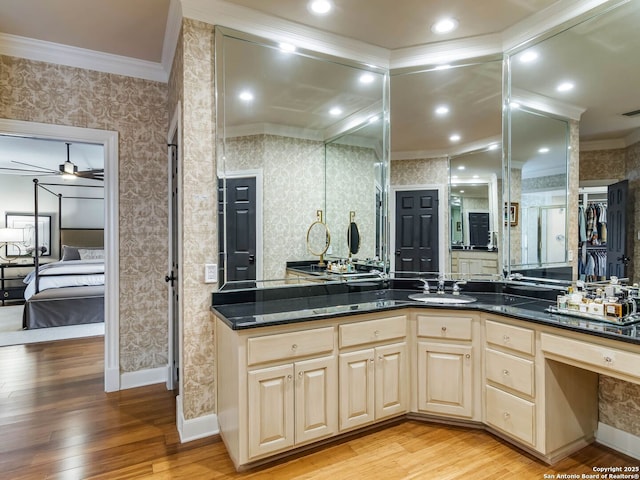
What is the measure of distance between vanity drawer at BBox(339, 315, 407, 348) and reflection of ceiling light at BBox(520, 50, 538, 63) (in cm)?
205

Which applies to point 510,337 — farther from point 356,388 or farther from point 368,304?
point 356,388

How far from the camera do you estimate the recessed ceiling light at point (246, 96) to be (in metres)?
2.49

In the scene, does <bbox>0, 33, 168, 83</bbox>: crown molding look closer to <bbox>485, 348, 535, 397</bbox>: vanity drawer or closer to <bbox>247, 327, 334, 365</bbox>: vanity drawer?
<bbox>247, 327, 334, 365</bbox>: vanity drawer

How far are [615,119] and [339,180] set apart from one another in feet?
6.06

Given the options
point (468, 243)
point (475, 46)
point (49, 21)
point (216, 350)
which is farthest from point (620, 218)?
point (49, 21)

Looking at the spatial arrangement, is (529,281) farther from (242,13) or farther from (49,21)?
(49,21)

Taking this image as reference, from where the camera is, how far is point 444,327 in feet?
7.86

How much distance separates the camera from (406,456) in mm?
2111

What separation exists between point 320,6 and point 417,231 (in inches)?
71.9

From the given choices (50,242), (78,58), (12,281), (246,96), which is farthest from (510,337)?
(50,242)

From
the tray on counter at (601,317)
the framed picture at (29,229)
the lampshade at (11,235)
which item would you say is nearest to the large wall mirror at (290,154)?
the tray on counter at (601,317)

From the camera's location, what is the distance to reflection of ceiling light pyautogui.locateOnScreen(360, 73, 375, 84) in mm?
2941

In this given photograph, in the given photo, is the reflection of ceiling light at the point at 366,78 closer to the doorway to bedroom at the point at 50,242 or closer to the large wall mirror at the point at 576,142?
the large wall mirror at the point at 576,142

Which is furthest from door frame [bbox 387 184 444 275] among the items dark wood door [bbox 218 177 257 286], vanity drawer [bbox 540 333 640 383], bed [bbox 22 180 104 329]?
bed [bbox 22 180 104 329]
